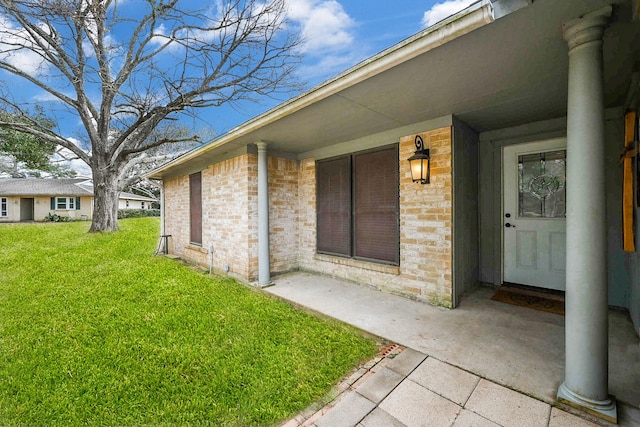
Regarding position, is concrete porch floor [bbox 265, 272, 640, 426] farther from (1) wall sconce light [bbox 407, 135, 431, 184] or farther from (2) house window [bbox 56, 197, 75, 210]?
(2) house window [bbox 56, 197, 75, 210]

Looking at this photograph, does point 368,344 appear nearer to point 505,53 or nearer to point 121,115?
point 505,53

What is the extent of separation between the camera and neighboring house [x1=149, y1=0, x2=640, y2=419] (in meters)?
1.62

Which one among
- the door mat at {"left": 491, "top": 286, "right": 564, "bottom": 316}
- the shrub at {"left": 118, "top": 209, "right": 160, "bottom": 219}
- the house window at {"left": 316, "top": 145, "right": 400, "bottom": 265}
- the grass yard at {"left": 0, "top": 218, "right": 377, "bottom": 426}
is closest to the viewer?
the grass yard at {"left": 0, "top": 218, "right": 377, "bottom": 426}

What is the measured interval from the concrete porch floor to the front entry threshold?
5 centimetres

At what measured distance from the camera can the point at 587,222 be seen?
162cm

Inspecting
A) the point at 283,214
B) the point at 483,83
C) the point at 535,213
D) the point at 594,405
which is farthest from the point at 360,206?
the point at 594,405

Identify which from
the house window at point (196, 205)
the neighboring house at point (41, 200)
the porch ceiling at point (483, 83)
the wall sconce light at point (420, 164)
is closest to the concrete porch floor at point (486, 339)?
the wall sconce light at point (420, 164)

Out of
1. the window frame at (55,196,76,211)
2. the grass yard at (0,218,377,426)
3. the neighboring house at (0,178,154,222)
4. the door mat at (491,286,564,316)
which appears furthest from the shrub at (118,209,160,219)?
the door mat at (491,286,564,316)

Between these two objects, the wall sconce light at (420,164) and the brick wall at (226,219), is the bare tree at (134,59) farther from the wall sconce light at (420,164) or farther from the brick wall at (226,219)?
the wall sconce light at (420,164)

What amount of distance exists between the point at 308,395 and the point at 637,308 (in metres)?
3.14

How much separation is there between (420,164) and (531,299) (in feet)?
7.55

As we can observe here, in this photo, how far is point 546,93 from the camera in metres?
2.61

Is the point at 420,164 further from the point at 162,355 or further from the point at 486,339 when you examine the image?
the point at 162,355

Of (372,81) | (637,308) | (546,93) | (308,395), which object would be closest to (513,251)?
(637,308)
